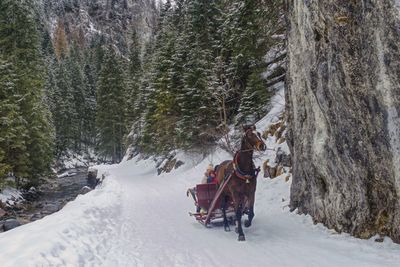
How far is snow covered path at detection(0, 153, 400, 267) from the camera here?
21.2 ft

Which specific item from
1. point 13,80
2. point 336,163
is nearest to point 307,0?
point 336,163

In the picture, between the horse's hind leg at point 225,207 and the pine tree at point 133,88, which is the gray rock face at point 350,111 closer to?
the horse's hind leg at point 225,207

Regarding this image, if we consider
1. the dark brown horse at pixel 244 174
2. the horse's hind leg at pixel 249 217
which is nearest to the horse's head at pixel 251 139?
the dark brown horse at pixel 244 174

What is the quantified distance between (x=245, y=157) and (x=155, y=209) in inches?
253

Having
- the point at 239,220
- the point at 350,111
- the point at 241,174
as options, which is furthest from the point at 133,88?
the point at 350,111

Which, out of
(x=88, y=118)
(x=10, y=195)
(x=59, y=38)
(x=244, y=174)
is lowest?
(x=10, y=195)

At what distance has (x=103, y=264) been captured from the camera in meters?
7.08

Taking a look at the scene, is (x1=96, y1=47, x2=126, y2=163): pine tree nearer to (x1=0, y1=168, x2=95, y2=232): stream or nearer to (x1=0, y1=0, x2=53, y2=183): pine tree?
(x1=0, y1=168, x2=95, y2=232): stream

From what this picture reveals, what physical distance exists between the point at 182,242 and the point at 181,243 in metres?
0.10

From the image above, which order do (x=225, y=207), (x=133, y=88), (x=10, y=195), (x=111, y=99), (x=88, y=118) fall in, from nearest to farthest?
(x=225, y=207) < (x=10, y=195) < (x=133, y=88) < (x=111, y=99) < (x=88, y=118)

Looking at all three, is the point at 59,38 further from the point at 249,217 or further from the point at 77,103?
the point at 249,217

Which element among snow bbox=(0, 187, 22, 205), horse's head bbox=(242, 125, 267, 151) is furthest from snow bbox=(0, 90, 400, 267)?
snow bbox=(0, 187, 22, 205)

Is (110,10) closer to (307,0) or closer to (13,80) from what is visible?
(13,80)

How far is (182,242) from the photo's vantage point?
28.8ft
